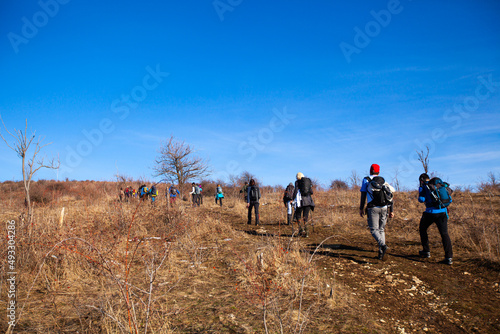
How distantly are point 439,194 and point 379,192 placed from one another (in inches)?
A: 48.0

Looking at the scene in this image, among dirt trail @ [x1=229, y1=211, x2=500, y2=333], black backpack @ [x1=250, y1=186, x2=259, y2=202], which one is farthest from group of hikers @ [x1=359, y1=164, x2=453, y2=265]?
black backpack @ [x1=250, y1=186, x2=259, y2=202]

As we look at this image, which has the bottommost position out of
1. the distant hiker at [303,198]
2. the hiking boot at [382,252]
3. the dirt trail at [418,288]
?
the dirt trail at [418,288]

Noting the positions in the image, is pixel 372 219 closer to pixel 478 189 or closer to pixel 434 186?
pixel 434 186

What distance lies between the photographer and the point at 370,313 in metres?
3.53

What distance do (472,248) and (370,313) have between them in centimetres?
440

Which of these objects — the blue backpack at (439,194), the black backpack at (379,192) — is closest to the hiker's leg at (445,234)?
the blue backpack at (439,194)

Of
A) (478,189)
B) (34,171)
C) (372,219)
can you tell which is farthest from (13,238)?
(478,189)

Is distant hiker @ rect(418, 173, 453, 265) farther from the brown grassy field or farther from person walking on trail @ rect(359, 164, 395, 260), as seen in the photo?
person walking on trail @ rect(359, 164, 395, 260)

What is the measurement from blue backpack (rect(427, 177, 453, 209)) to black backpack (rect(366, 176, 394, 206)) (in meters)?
0.90

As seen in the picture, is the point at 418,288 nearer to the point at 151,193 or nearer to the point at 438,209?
the point at 438,209

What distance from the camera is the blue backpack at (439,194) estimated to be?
5.49 m

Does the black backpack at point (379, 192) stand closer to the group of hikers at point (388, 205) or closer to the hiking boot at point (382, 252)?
the group of hikers at point (388, 205)

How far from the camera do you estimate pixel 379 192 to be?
546 centimetres

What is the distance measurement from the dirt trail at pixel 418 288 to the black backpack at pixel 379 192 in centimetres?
122
